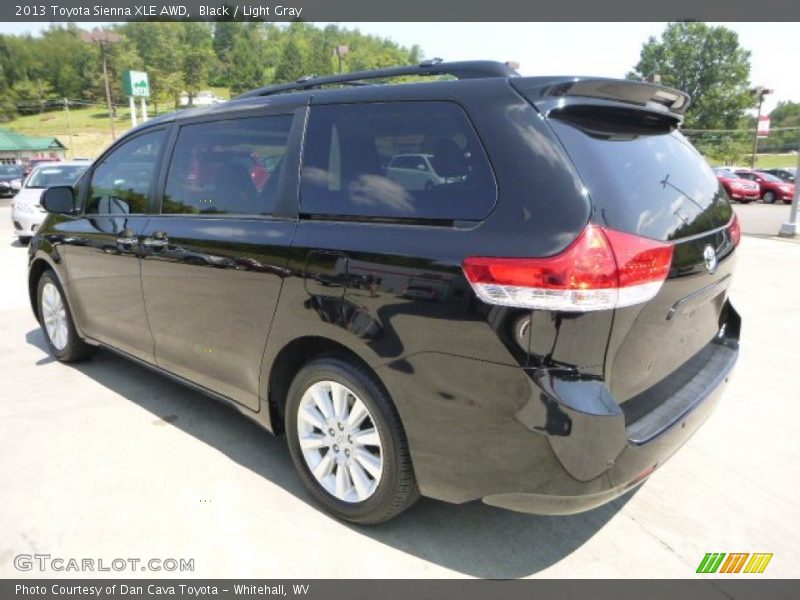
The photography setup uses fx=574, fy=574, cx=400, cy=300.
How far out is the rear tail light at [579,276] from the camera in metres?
1.84

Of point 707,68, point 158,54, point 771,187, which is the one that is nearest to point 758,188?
point 771,187

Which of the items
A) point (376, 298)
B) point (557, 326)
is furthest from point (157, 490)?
point (557, 326)

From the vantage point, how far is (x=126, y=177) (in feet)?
12.5

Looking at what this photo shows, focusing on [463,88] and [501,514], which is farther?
[501,514]

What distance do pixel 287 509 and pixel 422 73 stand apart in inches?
82.1

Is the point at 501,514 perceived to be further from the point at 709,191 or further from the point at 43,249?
the point at 43,249

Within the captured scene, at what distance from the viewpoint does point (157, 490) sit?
9.43ft

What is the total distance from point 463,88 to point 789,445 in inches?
107

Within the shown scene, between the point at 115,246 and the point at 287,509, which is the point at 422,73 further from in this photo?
the point at 115,246

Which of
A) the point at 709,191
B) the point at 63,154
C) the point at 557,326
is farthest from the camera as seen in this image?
the point at 63,154

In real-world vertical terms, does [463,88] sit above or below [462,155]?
above

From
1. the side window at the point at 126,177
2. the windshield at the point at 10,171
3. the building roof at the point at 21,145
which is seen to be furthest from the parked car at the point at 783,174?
the building roof at the point at 21,145

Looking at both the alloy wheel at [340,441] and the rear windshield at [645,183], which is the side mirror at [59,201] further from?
the rear windshield at [645,183]
